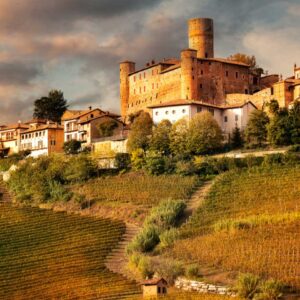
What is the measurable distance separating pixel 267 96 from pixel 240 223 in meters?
26.3

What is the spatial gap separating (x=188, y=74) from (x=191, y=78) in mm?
425

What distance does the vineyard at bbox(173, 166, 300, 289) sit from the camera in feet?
132

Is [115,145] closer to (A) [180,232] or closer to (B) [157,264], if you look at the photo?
(A) [180,232]

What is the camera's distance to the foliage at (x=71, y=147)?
76.0m

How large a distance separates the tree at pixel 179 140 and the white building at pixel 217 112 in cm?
313

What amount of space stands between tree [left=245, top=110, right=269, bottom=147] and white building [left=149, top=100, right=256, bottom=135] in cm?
308

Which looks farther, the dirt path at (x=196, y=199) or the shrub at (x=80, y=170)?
the shrub at (x=80, y=170)

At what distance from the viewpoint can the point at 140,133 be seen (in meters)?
69.1

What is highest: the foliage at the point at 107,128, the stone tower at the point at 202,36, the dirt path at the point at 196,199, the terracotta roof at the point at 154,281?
the stone tower at the point at 202,36

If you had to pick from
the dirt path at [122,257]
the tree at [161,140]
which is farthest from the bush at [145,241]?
the tree at [161,140]

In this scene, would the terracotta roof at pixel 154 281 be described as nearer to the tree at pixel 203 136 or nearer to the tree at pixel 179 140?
the tree at pixel 179 140

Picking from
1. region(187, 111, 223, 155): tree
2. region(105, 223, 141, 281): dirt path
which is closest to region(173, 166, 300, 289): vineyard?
region(105, 223, 141, 281): dirt path

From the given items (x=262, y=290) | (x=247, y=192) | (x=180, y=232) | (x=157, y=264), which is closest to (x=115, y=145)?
(x=247, y=192)

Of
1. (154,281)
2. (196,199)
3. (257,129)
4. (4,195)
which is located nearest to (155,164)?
(196,199)
